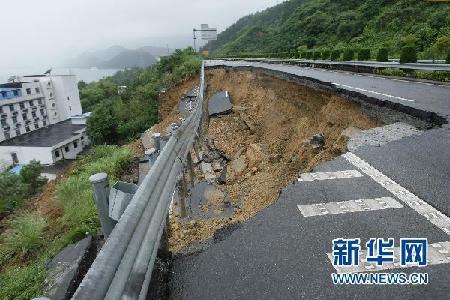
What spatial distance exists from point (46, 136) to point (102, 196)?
173 feet

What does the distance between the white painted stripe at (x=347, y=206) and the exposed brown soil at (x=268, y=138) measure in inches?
70.6

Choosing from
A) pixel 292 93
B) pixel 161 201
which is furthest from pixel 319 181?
pixel 292 93

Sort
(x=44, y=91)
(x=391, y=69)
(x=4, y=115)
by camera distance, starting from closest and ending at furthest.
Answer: (x=391, y=69), (x=4, y=115), (x=44, y=91)

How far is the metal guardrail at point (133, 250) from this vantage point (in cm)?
158

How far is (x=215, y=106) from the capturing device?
16516 mm

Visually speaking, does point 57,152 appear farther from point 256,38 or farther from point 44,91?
point 256,38

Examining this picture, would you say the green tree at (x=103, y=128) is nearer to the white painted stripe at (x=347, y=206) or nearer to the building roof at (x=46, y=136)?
the building roof at (x=46, y=136)

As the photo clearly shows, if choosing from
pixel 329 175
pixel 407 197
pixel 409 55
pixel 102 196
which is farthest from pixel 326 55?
pixel 102 196

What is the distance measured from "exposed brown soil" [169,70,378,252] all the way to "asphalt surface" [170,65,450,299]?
1.53 m

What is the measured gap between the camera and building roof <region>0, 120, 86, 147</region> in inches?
1735

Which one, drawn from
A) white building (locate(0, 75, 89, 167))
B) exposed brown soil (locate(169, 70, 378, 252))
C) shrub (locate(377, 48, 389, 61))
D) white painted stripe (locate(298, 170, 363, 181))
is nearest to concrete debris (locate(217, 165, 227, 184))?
exposed brown soil (locate(169, 70, 378, 252))

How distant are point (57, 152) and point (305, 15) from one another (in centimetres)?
4401

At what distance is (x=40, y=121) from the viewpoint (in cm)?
5891

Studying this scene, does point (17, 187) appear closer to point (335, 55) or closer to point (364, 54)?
point (364, 54)
